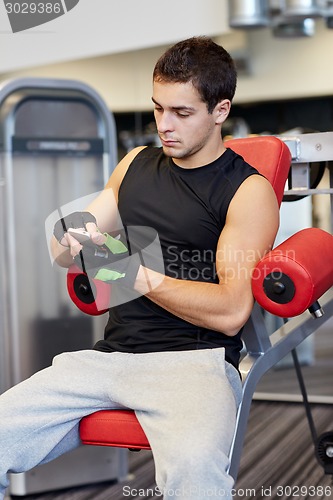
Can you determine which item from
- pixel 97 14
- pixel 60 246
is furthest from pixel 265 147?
pixel 97 14

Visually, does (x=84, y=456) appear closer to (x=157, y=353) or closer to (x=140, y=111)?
(x=157, y=353)

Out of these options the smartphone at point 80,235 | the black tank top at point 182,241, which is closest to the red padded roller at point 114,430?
the black tank top at point 182,241

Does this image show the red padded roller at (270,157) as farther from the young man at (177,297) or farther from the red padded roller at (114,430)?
the red padded roller at (114,430)

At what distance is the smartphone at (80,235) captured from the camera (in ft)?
5.09

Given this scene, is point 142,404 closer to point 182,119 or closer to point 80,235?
point 80,235

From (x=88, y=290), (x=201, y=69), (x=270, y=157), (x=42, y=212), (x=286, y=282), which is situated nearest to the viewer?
(x=286, y=282)

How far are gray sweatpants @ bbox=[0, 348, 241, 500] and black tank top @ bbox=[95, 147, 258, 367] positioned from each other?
0.05 meters

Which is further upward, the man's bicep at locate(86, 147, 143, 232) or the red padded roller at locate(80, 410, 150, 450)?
the man's bicep at locate(86, 147, 143, 232)

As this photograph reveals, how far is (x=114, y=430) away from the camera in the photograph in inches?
62.4

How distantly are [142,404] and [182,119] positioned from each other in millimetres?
590

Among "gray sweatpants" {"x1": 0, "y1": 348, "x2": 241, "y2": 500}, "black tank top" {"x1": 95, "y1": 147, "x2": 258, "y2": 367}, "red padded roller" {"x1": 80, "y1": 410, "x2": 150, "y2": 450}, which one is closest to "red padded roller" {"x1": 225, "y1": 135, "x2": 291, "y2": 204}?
"black tank top" {"x1": 95, "y1": 147, "x2": 258, "y2": 367}

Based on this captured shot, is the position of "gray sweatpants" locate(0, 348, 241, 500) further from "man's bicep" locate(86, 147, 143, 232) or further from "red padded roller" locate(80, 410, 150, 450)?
"man's bicep" locate(86, 147, 143, 232)

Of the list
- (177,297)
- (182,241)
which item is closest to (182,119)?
(182,241)

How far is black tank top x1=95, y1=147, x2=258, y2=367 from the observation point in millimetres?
1666
